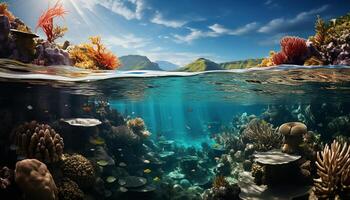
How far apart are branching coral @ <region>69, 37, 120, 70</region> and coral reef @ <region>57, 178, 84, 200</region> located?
567 centimetres

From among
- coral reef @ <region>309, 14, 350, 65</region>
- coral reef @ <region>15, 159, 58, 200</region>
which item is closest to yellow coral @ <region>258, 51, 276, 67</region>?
coral reef @ <region>309, 14, 350, 65</region>

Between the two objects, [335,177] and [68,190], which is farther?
[68,190]

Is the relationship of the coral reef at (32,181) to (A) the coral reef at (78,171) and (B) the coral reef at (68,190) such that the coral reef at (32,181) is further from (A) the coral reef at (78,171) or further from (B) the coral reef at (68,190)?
(A) the coral reef at (78,171)

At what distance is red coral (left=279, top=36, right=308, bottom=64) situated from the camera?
11.4m

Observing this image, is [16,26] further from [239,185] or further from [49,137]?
[239,185]

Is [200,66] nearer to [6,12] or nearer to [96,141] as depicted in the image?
[96,141]

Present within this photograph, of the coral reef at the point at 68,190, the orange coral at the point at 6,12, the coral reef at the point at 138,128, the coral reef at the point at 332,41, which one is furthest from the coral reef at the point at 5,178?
the coral reef at the point at 332,41

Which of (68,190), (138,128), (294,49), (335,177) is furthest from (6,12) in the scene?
(335,177)

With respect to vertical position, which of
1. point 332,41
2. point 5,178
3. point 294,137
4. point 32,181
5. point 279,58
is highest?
Result: point 332,41

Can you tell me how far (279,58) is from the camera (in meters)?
12.9

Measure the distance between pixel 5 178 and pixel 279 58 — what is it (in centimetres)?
1213

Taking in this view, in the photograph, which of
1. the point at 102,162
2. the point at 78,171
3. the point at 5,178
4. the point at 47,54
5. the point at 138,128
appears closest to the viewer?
the point at 5,178

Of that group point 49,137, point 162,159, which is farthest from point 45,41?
point 162,159

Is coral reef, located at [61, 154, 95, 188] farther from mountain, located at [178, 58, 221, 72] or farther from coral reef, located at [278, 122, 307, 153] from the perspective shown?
mountain, located at [178, 58, 221, 72]
